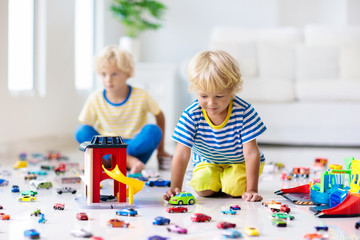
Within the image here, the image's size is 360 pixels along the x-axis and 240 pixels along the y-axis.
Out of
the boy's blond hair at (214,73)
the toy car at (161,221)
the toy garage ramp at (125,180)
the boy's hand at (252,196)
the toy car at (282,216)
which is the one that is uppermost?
the boy's blond hair at (214,73)

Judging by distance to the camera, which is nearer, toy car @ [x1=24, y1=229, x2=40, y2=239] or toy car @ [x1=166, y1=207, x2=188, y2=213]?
toy car @ [x1=24, y1=229, x2=40, y2=239]

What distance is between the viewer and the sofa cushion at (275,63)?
170 inches

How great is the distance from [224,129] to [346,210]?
1.69 ft

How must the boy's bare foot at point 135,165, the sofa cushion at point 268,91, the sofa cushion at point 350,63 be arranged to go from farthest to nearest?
the sofa cushion at point 350,63, the sofa cushion at point 268,91, the boy's bare foot at point 135,165

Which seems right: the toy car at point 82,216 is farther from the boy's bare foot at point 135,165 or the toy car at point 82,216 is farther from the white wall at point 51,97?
the white wall at point 51,97

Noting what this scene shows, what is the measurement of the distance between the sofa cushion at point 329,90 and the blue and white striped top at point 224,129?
2.15 metres

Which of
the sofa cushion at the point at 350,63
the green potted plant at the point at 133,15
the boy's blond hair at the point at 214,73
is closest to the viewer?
the boy's blond hair at the point at 214,73

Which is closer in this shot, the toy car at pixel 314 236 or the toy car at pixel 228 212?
the toy car at pixel 314 236

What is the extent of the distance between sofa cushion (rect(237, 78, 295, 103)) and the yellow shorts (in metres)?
2.02

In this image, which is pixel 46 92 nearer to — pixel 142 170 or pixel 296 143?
pixel 142 170

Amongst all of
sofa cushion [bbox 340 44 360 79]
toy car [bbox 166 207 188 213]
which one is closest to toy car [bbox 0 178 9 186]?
toy car [bbox 166 207 188 213]

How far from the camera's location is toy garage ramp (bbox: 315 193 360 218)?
1.55 m

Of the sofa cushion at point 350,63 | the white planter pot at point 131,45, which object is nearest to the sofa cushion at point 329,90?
the sofa cushion at point 350,63

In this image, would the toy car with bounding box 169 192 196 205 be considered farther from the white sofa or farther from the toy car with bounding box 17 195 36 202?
the white sofa
